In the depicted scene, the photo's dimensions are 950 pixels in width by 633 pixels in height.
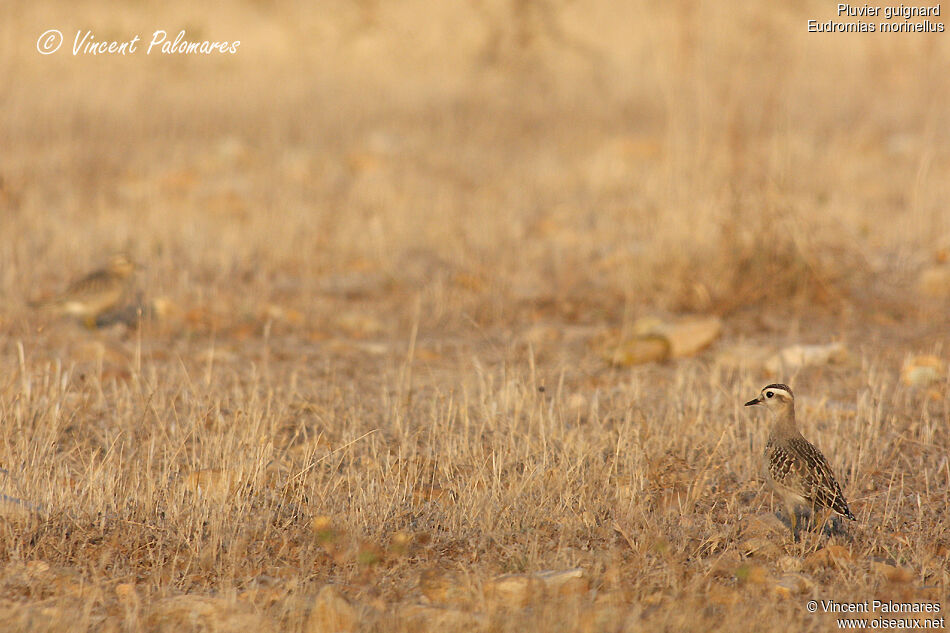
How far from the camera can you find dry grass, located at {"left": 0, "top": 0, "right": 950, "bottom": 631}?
3.92 m

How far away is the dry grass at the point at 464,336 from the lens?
392 centimetres

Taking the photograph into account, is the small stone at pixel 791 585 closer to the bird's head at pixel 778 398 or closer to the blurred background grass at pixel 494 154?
the bird's head at pixel 778 398

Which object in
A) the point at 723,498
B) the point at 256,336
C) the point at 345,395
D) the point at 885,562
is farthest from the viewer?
the point at 256,336

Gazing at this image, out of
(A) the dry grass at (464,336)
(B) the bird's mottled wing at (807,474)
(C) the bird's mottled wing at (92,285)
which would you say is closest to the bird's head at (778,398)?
(B) the bird's mottled wing at (807,474)

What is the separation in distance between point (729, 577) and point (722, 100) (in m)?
5.15

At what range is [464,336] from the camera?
7.55 m

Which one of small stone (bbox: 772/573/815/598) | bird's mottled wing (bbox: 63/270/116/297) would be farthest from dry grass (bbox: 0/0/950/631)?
bird's mottled wing (bbox: 63/270/116/297)

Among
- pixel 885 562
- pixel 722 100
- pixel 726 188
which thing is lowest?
pixel 885 562

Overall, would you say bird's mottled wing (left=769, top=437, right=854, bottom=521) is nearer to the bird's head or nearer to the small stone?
the bird's head

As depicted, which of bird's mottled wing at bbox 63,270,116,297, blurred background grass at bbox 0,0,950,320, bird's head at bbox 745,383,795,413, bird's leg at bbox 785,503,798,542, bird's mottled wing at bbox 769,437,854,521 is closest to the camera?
bird's mottled wing at bbox 769,437,854,521

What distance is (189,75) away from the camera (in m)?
17.6

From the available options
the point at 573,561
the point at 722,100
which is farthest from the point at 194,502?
the point at 722,100

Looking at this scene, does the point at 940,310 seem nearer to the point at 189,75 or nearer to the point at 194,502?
the point at 194,502

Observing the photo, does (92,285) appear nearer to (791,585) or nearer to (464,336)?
(464,336)
